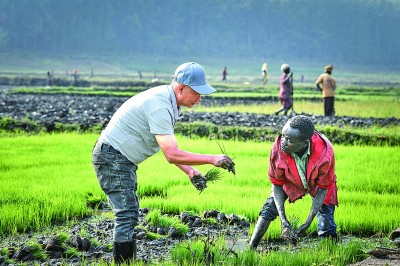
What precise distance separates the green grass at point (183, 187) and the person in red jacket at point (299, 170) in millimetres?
1108

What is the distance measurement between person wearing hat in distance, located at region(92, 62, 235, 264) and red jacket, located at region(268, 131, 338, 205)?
0.56 m

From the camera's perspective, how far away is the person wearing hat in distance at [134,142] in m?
4.49

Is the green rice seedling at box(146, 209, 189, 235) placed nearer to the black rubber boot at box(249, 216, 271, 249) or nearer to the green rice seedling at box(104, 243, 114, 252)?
the green rice seedling at box(104, 243, 114, 252)

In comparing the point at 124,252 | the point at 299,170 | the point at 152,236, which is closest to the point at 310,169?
the point at 299,170

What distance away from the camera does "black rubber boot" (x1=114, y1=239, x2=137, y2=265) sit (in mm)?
4730

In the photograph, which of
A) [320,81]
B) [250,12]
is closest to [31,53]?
[250,12]

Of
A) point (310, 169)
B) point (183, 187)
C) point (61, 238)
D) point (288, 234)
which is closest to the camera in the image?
point (288, 234)

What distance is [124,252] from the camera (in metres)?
4.74

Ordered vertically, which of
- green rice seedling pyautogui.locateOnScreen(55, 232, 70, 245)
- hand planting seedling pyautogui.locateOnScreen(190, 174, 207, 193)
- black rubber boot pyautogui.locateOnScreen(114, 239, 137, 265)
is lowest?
green rice seedling pyautogui.locateOnScreen(55, 232, 70, 245)

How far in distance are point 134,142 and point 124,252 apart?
74cm

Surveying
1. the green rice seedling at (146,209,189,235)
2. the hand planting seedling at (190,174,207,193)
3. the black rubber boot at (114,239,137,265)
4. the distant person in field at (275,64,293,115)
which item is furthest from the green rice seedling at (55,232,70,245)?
the distant person in field at (275,64,293,115)

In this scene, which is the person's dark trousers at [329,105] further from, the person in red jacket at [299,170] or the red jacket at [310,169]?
the red jacket at [310,169]

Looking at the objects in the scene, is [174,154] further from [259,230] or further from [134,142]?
[259,230]

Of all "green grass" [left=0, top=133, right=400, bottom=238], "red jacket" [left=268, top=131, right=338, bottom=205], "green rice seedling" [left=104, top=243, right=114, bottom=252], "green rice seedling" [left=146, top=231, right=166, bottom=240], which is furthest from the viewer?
"green grass" [left=0, top=133, right=400, bottom=238]
